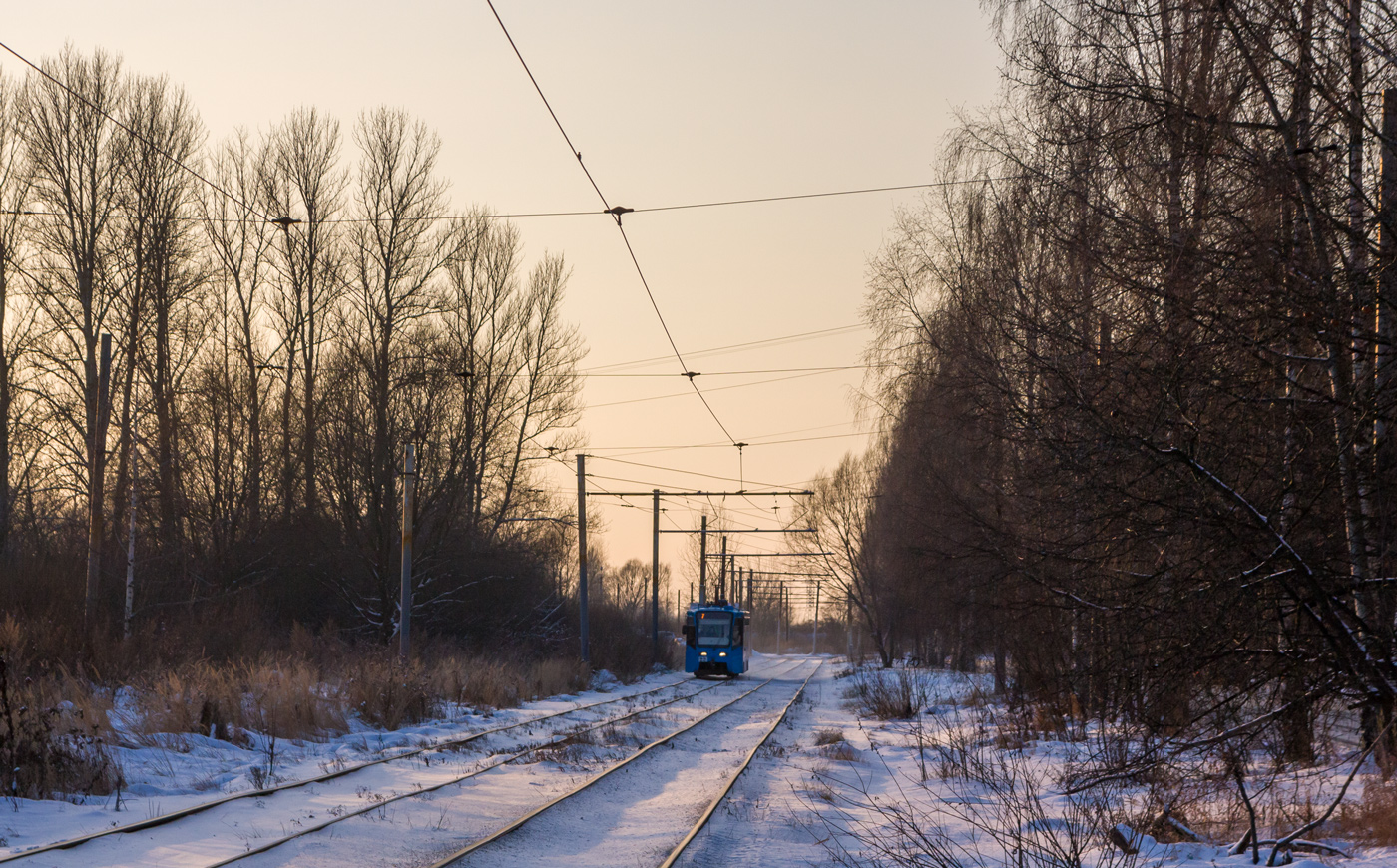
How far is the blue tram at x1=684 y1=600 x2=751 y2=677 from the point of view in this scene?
44031mm

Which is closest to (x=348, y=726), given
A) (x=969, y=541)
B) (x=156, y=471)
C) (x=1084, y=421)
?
(x=969, y=541)

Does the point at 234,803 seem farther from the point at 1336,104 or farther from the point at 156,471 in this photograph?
the point at 156,471

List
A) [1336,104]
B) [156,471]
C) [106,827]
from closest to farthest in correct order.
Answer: [1336,104] < [106,827] < [156,471]

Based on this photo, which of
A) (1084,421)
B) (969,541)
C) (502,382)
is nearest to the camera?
(1084,421)

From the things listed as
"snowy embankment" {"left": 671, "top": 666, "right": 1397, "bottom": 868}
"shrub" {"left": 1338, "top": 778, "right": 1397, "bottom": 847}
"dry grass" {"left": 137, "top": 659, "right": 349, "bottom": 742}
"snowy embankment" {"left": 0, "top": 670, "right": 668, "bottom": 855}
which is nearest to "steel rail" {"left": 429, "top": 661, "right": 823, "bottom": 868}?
"snowy embankment" {"left": 671, "top": 666, "right": 1397, "bottom": 868}

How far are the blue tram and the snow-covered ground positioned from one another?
84.3ft

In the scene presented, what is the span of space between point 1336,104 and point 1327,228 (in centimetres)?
75

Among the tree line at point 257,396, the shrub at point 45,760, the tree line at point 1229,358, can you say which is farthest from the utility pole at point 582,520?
the tree line at point 1229,358

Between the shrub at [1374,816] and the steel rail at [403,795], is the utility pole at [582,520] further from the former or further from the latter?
the shrub at [1374,816]

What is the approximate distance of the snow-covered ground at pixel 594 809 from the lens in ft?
25.4

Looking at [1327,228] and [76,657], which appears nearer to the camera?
[1327,228]

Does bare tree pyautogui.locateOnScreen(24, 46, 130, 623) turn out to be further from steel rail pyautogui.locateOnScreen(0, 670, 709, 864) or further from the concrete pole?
steel rail pyautogui.locateOnScreen(0, 670, 709, 864)

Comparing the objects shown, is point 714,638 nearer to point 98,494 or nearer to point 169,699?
point 98,494

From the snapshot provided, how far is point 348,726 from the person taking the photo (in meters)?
17.0
